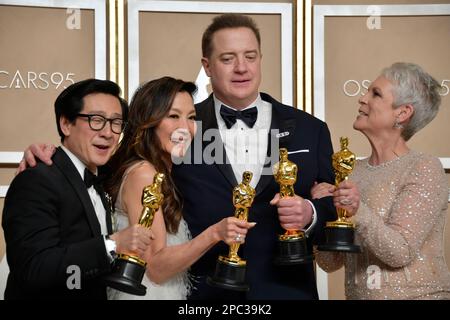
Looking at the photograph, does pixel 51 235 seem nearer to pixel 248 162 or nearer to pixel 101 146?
pixel 101 146

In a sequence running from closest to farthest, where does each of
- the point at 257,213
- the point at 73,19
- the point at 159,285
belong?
1. the point at 159,285
2. the point at 257,213
3. the point at 73,19

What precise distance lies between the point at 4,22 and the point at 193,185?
1504mm

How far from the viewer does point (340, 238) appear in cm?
199

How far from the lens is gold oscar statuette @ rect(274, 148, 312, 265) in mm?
1946

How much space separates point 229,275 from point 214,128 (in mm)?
504

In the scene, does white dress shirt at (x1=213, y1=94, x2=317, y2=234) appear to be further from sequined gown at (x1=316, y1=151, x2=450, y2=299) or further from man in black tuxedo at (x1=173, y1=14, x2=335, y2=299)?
sequined gown at (x1=316, y1=151, x2=450, y2=299)

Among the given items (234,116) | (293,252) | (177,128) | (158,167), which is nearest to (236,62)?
(234,116)

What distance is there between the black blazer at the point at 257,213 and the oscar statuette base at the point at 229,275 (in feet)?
0.67

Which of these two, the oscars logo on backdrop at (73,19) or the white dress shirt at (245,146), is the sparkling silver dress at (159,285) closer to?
the white dress shirt at (245,146)

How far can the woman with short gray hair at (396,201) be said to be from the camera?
2.11 meters

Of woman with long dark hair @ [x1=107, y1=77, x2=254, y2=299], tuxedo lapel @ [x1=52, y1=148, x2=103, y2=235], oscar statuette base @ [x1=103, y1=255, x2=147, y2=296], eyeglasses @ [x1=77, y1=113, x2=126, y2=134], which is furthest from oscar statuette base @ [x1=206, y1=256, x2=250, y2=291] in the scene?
eyeglasses @ [x1=77, y1=113, x2=126, y2=134]
